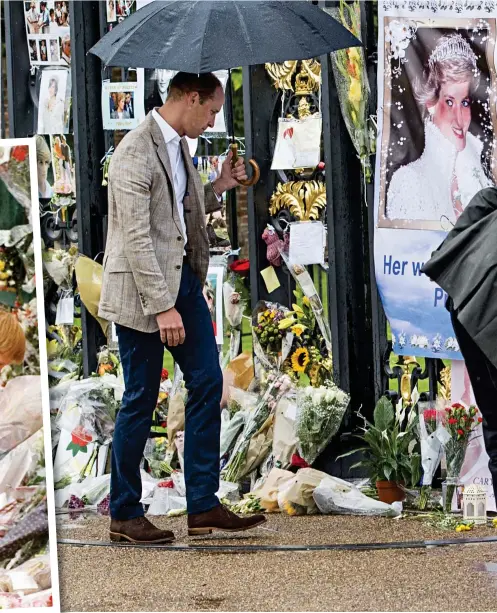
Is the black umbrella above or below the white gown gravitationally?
above

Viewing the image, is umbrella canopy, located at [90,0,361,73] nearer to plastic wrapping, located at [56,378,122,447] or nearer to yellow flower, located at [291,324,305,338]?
yellow flower, located at [291,324,305,338]

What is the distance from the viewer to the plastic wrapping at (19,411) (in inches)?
144

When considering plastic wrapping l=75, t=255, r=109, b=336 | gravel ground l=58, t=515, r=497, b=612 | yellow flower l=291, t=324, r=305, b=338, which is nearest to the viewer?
gravel ground l=58, t=515, r=497, b=612

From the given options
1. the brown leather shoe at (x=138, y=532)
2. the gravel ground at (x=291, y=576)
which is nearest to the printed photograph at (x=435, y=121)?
the gravel ground at (x=291, y=576)

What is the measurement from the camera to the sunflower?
272 inches

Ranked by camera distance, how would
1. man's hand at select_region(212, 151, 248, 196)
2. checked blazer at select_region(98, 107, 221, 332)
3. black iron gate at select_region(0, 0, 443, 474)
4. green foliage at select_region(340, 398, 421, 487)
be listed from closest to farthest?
checked blazer at select_region(98, 107, 221, 332) < man's hand at select_region(212, 151, 248, 196) < green foliage at select_region(340, 398, 421, 487) < black iron gate at select_region(0, 0, 443, 474)

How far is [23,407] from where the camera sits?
3.69m

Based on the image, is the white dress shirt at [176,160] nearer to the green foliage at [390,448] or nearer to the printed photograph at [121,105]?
the green foliage at [390,448]

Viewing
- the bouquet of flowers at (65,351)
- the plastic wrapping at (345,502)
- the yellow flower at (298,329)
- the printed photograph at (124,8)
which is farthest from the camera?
the bouquet of flowers at (65,351)

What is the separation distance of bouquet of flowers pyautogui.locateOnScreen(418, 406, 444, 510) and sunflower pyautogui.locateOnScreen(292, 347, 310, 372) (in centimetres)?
80

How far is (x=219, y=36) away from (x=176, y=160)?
518mm

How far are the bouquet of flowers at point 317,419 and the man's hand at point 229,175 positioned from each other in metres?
1.17

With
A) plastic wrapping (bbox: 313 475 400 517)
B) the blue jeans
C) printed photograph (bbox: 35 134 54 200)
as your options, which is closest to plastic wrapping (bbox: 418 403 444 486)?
plastic wrapping (bbox: 313 475 400 517)

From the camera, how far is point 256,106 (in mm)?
7004
